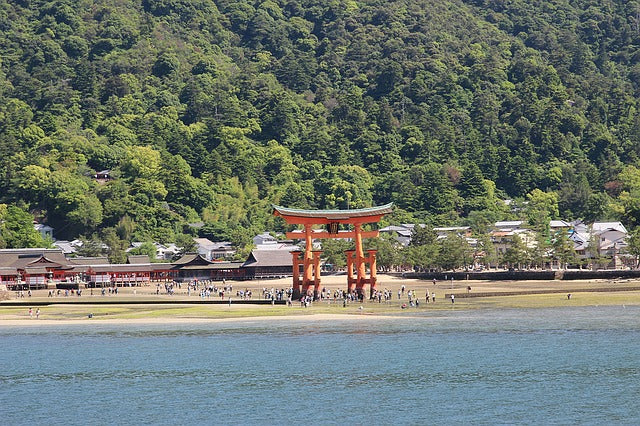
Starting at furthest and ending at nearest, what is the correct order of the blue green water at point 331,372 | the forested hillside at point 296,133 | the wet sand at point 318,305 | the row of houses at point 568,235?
1. the forested hillside at point 296,133
2. the row of houses at point 568,235
3. the wet sand at point 318,305
4. the blue green water at point 331,372

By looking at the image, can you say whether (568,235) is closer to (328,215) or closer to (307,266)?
(328,215)

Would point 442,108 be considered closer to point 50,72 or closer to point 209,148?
point 209,148

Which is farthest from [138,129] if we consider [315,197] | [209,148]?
[315,197]

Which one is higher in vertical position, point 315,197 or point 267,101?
point 267,101

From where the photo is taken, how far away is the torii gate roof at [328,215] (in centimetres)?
6606

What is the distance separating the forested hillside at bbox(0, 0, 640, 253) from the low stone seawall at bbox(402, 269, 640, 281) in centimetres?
1987

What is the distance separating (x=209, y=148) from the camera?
14950 cm

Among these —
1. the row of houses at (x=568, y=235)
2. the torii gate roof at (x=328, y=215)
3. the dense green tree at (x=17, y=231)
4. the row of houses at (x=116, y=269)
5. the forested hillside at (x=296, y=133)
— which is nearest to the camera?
the torii gate roof at (x=328, y=215)

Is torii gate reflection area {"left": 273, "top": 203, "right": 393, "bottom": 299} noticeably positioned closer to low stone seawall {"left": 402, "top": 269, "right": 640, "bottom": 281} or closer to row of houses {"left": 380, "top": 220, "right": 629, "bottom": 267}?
low stone seawall {"left": 402, "top": 269, "right": 640, "bottom": 281}

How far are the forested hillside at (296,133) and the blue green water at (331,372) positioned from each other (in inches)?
2120

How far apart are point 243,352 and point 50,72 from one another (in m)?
140

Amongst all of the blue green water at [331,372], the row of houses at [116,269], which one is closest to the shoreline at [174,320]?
the blue green water at [331,372]

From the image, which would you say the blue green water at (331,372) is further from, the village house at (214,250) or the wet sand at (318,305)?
the village house at (214,250)

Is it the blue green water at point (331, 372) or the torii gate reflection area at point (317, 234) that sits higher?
the torii gate reflection area at point (317, 234)
